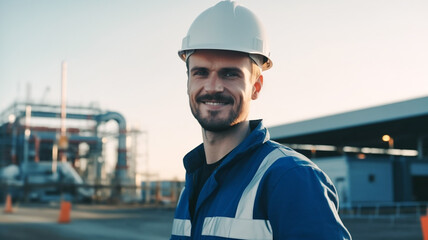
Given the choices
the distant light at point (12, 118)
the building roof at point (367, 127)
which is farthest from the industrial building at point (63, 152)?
the building roof at point (367, 127)

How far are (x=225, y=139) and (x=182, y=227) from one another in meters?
0.50

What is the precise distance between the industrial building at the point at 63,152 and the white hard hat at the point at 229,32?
41.4m

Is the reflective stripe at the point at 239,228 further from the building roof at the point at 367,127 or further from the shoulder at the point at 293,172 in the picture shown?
the building roof at the point at 367,127

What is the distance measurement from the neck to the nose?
0.72 feet

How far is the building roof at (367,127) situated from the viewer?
26.3 metres

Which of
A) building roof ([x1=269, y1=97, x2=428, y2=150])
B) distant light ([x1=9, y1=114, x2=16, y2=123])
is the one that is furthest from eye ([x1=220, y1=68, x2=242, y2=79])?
distant light ([x1=9, y1=114, x2=16, y2=123])

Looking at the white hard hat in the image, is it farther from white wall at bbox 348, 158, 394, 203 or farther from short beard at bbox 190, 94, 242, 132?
white wall at bbox 348, 158, 394, 203

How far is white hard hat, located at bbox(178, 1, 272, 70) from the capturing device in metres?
2.33

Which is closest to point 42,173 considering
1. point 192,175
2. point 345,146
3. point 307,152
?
point 307,152

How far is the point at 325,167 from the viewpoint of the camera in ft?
98.7

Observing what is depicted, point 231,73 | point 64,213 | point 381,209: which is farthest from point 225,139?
point 381,209

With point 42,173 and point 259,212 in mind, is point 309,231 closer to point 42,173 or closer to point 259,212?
point 259,212

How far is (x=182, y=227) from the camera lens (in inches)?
96.5

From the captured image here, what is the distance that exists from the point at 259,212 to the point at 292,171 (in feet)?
0.76
